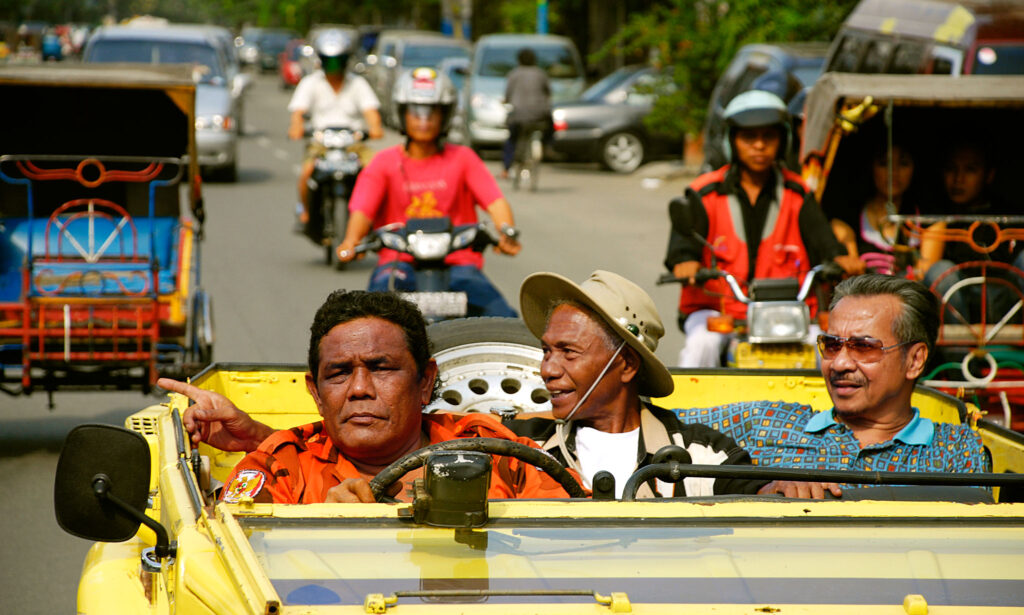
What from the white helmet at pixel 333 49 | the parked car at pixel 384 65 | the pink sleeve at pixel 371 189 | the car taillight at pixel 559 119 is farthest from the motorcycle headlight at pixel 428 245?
the parked car at pixel 384 65

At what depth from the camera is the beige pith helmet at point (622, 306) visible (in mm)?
4016

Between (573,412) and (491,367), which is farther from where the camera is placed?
(491,367)

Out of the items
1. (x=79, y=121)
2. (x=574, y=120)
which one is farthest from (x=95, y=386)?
(x=574, y=120)

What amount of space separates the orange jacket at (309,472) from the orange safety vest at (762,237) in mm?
3329

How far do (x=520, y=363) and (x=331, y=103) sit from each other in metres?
9.25

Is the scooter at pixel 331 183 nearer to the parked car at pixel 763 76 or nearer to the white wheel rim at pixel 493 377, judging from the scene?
the parked car at pixel 763 76

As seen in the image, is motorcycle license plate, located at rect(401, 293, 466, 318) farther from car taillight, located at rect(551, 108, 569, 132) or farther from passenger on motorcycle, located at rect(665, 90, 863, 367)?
car taillight, located at rect(551, 108, 569, 132)

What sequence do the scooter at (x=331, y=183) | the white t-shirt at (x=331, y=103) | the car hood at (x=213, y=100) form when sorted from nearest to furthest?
the scooter at (x=331, y=183) < the white t-shirt at (x=331, y=103) < the car hood at (x=213, y=100)

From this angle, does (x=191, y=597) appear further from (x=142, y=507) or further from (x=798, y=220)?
(x=798, y=220)

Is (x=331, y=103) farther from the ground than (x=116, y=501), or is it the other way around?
(x=116, y=501)

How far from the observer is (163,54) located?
19766 mm

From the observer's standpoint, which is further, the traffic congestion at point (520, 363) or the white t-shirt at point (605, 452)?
the white t-shirt at point (605, 452)

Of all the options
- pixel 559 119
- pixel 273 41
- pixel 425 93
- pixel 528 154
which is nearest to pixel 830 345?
pixel 425 93

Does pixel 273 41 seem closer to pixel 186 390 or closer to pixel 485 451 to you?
pixel 186 390
